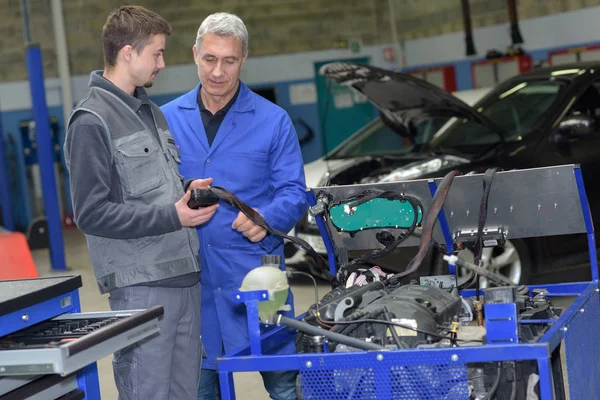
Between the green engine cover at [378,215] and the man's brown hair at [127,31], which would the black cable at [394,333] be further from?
the man's brown hair at [127,31]

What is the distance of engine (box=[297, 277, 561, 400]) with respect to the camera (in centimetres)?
251

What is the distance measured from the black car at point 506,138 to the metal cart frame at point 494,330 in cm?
235

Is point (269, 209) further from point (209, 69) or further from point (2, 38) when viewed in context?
point (2, 38)

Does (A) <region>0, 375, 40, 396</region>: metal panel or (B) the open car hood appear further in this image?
(B) the open car hood

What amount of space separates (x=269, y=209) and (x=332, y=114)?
1267cm

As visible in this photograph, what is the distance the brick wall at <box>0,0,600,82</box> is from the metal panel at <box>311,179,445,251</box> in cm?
1118

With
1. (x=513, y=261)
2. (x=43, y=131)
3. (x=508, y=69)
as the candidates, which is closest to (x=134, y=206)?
(x=513, y=261)

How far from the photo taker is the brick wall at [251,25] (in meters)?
15.0

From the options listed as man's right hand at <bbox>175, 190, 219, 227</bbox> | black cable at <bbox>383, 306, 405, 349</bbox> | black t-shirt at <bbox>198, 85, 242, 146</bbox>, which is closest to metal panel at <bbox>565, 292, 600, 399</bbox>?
black cable at <bbox>383, 306, 405, 349</bbox>

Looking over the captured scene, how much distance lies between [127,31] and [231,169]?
68 centimetres

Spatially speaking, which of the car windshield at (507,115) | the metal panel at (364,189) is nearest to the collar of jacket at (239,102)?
the metal panel at (364,189)

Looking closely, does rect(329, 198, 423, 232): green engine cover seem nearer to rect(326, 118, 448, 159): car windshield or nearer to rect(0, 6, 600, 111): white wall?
rect(326, 118, 448, 159): car windshield

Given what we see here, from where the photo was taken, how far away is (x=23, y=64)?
49.3 feet

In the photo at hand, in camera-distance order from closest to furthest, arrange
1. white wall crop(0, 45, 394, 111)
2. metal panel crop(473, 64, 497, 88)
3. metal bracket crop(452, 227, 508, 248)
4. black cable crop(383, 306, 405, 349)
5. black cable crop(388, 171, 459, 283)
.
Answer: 1. black cable crop(383, 306, 405, 349)
2. black cable crop(388, 171, 459, 283)
3. metal bracket crop(452, 227, 508, 248)
4. metal panel crop(473, 64, 497, 88)
5. white wall crop(0, 45, 394, 111)
